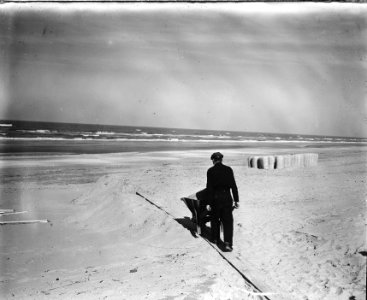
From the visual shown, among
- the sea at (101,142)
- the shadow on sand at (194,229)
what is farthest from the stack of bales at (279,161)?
the sea at (101,142)

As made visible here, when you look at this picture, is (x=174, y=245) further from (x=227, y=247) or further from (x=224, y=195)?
(x=224, y=195)

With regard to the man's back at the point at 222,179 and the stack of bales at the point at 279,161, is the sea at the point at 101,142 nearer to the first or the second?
the stack of bales at the point at 279,161

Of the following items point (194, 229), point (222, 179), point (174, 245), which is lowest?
point (174, 245)

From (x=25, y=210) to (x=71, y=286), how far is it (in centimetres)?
614

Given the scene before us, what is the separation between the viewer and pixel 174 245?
7.18 m

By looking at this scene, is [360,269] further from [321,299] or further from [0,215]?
[0,215]

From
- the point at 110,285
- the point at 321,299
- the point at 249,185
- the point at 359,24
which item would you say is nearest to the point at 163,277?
the point at 110,285

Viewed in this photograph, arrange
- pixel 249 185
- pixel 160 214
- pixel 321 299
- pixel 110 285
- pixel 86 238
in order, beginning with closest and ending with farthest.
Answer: pixel 321 299 < pixel 110 285 < pixel 86 238 < pixel 160 214 < pixel 249 185

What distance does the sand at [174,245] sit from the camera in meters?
5.09

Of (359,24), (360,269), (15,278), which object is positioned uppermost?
(359,24)

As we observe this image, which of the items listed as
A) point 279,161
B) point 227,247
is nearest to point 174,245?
point 227,247

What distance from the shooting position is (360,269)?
5.07m

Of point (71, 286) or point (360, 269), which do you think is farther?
point (71, 286)

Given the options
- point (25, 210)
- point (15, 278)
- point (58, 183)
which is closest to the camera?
point (15, 278)
